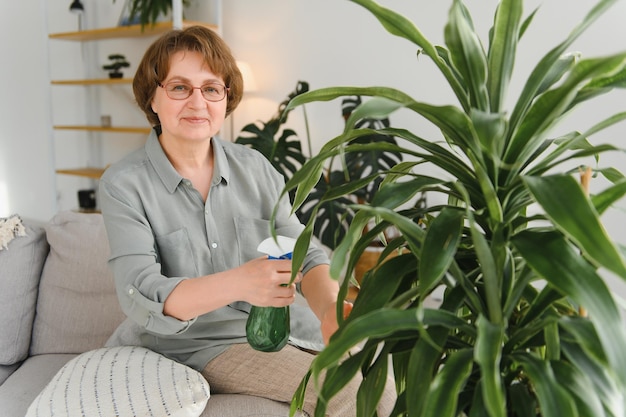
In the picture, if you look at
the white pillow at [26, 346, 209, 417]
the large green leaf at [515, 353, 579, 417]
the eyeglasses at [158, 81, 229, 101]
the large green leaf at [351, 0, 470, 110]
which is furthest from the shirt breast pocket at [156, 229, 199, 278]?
the large green leaf at [515, 353, 579, 417]

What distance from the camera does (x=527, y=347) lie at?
920 mm

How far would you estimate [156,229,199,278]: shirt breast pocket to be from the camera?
173cm

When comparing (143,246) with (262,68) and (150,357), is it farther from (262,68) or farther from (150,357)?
(262,68)

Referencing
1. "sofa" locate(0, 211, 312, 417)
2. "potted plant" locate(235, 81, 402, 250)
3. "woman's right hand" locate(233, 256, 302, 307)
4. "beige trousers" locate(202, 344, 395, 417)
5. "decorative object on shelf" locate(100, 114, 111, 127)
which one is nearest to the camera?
"woman's right hand" locate(233, 256, 302, 307)

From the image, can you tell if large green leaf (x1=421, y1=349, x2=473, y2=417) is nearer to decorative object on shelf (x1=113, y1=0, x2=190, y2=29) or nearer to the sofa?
the sofa

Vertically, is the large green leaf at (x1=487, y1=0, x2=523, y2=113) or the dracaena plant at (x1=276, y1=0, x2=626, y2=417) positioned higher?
the large green leaf at (x1=487, y1=0, x2=523, y2=113)

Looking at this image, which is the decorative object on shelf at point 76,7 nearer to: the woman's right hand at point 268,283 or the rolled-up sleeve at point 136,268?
the rolled-up sleeve at point 136,268

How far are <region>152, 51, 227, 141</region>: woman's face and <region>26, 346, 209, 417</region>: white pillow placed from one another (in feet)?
1.89

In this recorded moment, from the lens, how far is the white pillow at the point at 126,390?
1516 mm

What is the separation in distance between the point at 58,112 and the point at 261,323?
4599 mm

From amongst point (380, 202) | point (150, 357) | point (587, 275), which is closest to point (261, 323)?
point (150, 357)

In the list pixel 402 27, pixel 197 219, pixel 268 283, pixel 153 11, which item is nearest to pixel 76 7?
pixel 153 11

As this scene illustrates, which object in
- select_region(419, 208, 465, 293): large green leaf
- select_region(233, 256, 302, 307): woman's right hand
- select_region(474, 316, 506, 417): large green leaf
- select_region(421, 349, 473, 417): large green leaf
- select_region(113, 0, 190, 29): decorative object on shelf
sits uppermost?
select_region(113, 0, 190, 29): decorative object on shelf

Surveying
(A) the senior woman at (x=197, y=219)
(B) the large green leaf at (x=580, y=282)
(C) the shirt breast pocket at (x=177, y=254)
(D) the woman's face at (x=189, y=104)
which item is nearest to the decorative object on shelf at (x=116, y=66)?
(A) the senior woman at (x=197, y=219)
